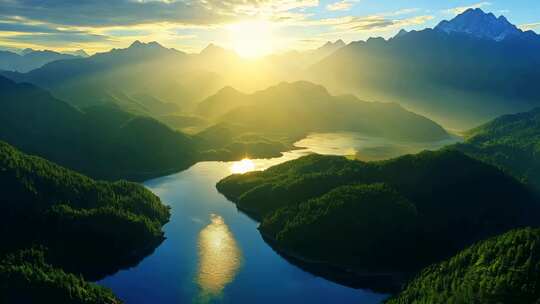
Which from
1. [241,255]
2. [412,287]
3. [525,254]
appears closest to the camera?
[525,254]

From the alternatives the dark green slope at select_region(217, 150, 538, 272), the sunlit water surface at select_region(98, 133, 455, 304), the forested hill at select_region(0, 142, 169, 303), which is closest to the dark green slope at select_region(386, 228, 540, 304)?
the sunlit water surface at select_region(98, 133, 455, 304)

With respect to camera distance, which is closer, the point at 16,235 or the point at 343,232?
the point at 16,235

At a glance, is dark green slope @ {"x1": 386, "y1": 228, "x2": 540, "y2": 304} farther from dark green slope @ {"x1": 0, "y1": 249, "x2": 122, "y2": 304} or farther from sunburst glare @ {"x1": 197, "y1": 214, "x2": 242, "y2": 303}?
dark green slope @ {"x1": 0, "y1": 249, "x2": 122, "y2": 304}

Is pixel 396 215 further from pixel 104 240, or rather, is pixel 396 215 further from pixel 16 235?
pixel 16 235

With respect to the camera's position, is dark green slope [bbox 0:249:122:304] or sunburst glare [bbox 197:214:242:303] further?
sunburst glare [bbox 197:214:242:303]

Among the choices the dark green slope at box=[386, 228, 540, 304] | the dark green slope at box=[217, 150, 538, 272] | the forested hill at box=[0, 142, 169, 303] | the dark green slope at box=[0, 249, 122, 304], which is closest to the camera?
the dark green slope at box=[386, 228, 540, 304]

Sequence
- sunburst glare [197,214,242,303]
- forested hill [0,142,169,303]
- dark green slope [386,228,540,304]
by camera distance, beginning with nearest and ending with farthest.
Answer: dark green slope [386,228,540,304], forested hill [0,142,169,303], sunburst glare [197,214,242,303]

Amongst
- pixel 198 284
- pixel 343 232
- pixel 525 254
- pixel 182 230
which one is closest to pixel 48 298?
pixel 198 284
